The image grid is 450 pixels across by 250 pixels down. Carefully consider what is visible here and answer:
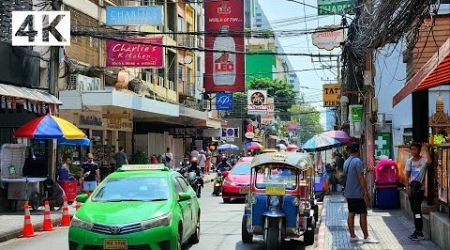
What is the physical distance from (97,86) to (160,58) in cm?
497

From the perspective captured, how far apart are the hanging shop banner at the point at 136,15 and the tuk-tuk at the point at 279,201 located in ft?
34.7

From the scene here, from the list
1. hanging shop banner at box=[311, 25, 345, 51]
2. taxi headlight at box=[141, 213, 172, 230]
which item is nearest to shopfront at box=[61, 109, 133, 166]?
hanging shop banner at box=[311, 25, 345, 51]

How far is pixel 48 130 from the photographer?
17938 mm

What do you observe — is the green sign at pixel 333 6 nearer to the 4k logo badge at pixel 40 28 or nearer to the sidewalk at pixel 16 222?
the 4k logo badge at pixel 40 28

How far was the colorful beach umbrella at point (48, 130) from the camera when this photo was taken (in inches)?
699

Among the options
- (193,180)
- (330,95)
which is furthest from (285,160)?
(330,95)

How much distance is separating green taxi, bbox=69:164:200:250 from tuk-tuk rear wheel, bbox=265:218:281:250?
1442 millimetres

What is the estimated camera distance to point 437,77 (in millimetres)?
11773

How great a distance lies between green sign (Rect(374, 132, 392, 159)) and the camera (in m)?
27.1

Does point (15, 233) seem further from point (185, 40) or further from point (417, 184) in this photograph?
point (185, 40)

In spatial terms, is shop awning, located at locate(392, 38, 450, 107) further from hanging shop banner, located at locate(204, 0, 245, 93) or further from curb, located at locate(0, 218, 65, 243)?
hanging shop banner, located at locate(204, 0, 245, 93)

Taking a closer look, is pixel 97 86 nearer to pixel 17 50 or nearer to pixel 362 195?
pixel 17 50

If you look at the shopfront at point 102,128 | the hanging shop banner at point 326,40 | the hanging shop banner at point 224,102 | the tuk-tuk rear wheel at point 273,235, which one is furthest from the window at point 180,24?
the tuk-tuk rear wheel at point 273,235

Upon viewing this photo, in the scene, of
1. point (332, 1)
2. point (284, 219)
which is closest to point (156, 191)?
point (284, 219)
